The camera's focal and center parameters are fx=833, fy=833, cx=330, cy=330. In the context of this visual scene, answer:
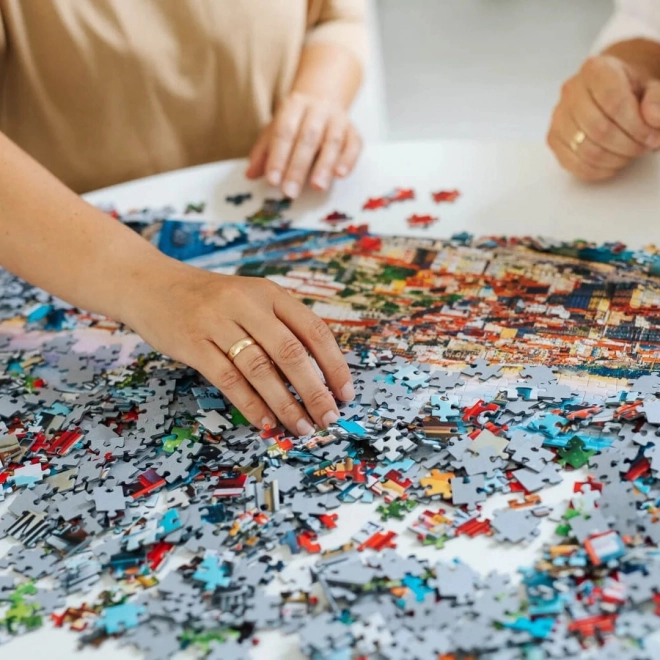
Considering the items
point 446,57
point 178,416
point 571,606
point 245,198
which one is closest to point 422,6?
point 446,57

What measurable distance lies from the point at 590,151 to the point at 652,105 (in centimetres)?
14

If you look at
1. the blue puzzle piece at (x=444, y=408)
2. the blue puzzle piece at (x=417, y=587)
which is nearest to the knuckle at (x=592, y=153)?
the blue puzzle piece at (x=444, y=408)

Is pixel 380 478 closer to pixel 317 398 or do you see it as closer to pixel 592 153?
pixel 317 398

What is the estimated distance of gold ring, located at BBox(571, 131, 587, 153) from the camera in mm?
1664

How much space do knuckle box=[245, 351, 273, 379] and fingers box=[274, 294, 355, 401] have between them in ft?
0.22

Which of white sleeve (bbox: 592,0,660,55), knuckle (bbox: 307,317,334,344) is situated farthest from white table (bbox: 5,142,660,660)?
knuckle (bbox: 307,317,334,344)

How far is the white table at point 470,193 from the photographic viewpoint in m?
1.63

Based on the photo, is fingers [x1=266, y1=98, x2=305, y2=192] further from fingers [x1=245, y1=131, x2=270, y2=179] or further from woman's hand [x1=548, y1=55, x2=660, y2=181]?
woman's hand [x1=548, y1=55, x2=660, y2=181]

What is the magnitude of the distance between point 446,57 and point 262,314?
3.83m

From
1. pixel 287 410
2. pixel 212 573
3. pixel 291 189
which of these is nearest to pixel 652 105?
pixel 291 189

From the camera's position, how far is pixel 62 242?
1406 millimetres

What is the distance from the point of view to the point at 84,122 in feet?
5.93

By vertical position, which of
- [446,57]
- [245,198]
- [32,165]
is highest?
[32,165]

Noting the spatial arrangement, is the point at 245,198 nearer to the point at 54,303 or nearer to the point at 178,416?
the point at 54,303
